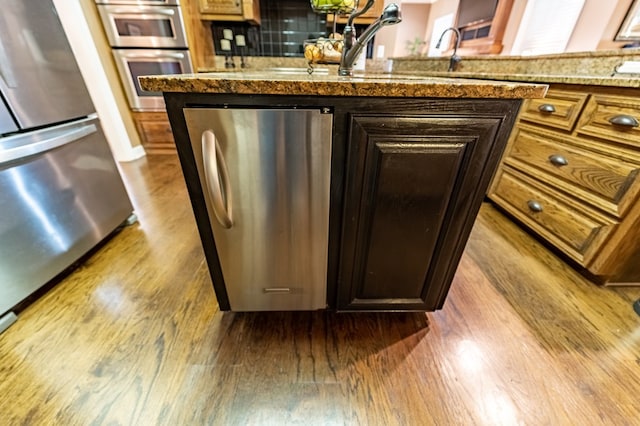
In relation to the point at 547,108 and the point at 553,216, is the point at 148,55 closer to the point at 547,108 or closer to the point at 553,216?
the point at 547,108

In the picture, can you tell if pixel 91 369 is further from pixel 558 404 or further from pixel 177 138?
pixel 558 404

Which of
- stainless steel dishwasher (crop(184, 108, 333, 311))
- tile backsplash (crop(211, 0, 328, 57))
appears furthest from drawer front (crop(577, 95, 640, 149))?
tile backsplash (crop(211, 0, 328, 57))

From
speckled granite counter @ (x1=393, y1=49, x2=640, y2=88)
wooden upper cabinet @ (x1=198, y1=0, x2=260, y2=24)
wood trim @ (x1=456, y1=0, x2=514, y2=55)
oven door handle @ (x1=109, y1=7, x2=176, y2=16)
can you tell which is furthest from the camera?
wood trim @ (x1=456, y1=0, x2=514, y2=55)

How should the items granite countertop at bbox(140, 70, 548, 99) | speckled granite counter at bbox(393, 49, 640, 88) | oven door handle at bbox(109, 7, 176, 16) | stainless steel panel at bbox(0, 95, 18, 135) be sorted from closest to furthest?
1. granite countertop at bbox(140, 70, 548, 99)
2. stainless steel panel at bbox(0, 95, 18, 135)
3. speckled granite counter at bbox(393, 49, 640, 88)
4. oven door handle at bbox(109, 7, 176, 16)

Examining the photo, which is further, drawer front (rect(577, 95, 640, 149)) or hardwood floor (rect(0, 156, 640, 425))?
drawer front (rect(577, 95, 640, 149))

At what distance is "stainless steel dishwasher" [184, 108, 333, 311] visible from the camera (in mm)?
664

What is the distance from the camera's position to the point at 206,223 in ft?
2.69

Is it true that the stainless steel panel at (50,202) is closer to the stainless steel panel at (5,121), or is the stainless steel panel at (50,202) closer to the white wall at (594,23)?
the stainless steel panel at (5,121)

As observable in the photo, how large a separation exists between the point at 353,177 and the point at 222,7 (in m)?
3.21

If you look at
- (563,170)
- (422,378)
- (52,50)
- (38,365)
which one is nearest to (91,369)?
(38,365)

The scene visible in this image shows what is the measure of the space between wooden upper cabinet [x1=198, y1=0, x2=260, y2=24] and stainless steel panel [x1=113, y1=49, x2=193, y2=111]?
1.87ft

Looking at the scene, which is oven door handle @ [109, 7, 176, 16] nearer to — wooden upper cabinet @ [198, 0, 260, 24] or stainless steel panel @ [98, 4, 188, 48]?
stainless steel panel @ [98, 4, 188, 48]

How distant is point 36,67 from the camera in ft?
3.51

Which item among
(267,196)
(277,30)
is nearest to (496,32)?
(277,30)
